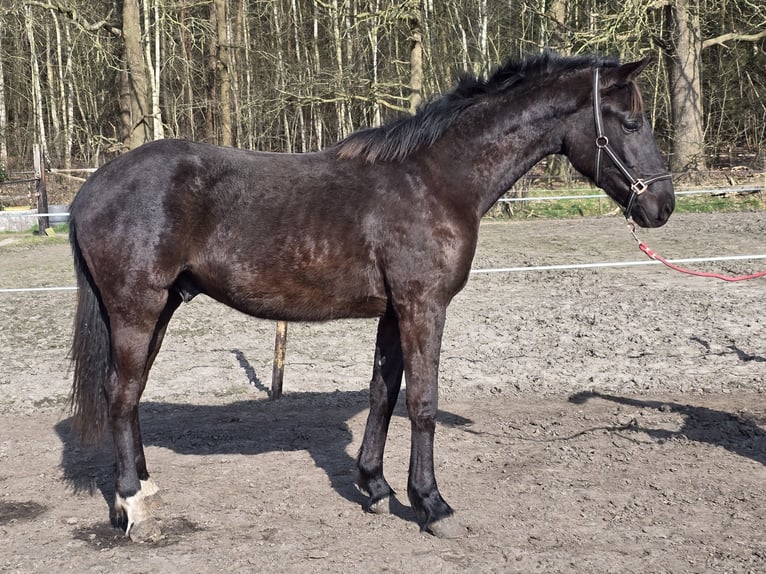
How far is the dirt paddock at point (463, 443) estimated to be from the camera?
3.45m

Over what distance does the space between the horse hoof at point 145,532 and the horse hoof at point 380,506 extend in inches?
41.0

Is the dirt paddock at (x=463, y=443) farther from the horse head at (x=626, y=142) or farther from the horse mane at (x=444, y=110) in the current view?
the horse mane at (x=444, y=110)

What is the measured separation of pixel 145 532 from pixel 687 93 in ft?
57.9

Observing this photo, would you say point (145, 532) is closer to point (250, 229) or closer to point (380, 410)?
point (380, 410)

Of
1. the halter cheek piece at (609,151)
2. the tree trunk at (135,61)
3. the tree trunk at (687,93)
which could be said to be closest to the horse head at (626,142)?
Answer: the halter cheek piece at (609,151)

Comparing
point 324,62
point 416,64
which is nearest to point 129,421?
point 416,64

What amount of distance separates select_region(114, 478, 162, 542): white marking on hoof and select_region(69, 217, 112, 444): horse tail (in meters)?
0.41

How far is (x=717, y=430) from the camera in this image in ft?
16.3

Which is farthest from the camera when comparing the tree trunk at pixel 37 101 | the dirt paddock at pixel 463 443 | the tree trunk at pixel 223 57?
the tree trunk at pixel 37 101

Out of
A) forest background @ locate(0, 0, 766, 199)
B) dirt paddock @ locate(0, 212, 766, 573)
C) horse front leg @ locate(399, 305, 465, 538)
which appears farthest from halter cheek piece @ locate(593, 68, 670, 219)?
forest background @ locate(0, 0, 766, 199)

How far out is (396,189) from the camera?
12.0 feet

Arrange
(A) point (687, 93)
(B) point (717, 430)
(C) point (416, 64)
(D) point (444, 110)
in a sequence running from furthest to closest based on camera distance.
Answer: (A) point (687, 93)
(C) point (416, 64)
(B) point (717, 430)
(D) point (444, 110)

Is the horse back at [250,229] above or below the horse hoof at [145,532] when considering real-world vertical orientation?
above

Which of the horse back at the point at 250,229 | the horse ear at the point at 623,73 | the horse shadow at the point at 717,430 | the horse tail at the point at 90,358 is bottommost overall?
the horse shadow at the point at 717,430
